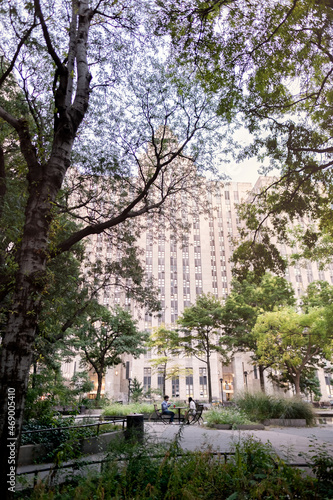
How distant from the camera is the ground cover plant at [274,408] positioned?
16.7 m

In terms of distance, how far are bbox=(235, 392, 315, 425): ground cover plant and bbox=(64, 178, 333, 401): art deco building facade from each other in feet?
122

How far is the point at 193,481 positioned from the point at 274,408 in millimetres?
15174

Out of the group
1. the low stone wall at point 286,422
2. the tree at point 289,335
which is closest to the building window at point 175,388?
the tree at point 289,335

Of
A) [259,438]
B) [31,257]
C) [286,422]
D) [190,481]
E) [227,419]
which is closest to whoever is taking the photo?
[190,481]

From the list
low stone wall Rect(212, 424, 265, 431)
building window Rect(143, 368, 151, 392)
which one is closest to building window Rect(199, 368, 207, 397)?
building window Rect(143, 368, 151, 392)

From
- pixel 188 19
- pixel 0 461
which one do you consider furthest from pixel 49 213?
pixel 188 19

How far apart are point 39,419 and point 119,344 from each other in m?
19.5

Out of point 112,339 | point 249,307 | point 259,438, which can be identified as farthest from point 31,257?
point 249,307

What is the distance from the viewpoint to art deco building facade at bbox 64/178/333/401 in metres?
59.0

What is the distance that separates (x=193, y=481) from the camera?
13.5 feet

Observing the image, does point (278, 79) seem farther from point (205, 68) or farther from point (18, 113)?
point (18, 113)

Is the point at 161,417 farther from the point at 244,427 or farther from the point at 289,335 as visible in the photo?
the point at 289,335

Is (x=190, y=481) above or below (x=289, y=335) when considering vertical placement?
below

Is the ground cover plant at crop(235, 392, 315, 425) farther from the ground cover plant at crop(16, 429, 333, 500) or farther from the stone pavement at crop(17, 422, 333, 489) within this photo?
the ground cover plant at crop(16, 429, 333, 500)
